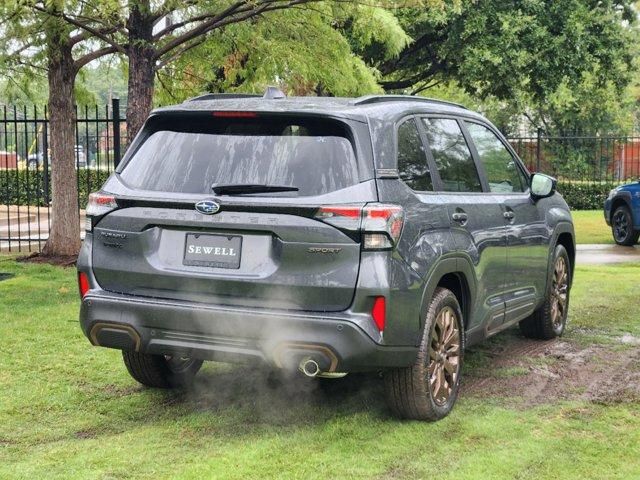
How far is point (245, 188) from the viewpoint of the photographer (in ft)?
15.5

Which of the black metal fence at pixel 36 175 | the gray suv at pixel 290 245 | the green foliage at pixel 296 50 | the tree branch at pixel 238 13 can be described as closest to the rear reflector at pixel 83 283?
the gray suv at pixel 290 245

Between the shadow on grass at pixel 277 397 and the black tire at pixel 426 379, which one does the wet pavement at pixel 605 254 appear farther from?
the black tire at pixel 426 379

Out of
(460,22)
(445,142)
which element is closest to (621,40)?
(460,22)

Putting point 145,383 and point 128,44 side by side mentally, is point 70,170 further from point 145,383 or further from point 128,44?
point 145,383

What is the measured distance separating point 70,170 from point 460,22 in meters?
14.4

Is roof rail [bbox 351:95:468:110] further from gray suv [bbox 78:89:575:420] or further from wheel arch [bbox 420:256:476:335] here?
wheel arch [bbox 420:256:476:335]

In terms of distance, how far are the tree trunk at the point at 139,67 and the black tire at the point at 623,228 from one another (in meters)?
8.88

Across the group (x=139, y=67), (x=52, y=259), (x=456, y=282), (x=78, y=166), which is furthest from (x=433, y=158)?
(x=52, y=259)

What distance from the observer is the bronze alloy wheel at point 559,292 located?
7.50 meters

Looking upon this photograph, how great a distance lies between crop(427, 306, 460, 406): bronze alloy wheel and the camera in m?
5.14

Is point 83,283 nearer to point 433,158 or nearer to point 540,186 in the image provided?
point 433,158

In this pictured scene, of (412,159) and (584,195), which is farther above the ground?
(412,159)

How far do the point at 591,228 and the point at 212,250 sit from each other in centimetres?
1621

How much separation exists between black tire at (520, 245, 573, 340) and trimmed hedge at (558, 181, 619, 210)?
18.9m
